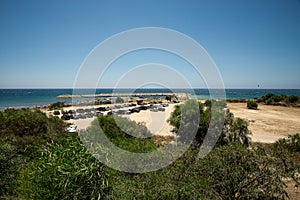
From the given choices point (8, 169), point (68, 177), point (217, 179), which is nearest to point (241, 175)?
point (217, 179)

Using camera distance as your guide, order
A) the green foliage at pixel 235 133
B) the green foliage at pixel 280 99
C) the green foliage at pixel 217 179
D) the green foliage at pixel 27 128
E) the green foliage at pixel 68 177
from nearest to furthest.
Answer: the green foliage at pixel 68 177, the green foliage at pixel 217 179, the green foliage at pixel 27 128, the green foliage at pixel 235 133, the green foliage at pixel 280 99

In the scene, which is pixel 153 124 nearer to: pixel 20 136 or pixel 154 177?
pixel 20 136

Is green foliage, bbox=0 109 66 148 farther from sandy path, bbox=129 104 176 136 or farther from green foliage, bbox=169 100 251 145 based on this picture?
sandy path, bbox=129 104 176 136

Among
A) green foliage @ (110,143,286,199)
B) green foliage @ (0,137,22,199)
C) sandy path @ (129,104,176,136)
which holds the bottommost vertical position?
sandy path @ (129,104,176,136)

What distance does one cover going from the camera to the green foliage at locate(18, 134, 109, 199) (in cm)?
654

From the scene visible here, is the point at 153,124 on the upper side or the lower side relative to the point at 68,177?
lower

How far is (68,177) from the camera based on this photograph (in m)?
6.45

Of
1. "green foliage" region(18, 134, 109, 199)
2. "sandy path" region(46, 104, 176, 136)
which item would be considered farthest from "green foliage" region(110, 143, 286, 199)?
"sandy path" region(46, 104, 176, 136)

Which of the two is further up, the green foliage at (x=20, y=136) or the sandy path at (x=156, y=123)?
the green foliage at (x=20, y=136)

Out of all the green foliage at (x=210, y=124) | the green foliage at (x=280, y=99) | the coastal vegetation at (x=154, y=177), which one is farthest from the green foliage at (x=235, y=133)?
the green foliage at (x=280, y=99)

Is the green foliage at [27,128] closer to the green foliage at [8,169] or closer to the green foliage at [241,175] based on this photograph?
the green foliage at [8,169]

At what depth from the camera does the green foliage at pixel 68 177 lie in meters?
6.54

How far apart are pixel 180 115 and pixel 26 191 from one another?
16556mm

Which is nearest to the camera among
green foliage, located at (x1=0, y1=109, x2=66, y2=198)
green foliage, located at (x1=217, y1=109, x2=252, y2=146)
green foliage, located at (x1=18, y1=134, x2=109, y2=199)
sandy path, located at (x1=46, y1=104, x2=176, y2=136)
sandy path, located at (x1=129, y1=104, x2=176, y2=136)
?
green foliage, located at (x1=18, y1=134, x2=109, y2=199)
